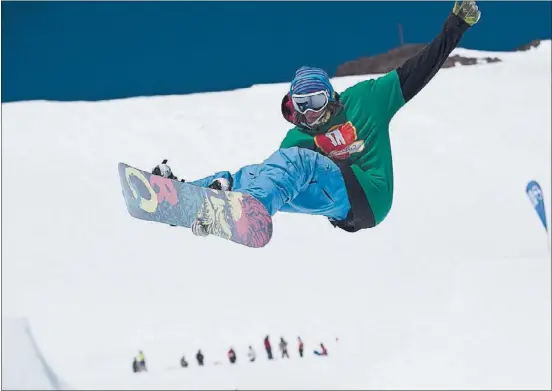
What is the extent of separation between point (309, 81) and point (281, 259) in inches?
889

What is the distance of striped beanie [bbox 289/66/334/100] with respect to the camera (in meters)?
4.71

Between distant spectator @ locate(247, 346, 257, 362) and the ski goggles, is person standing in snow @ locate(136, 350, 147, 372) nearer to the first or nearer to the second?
distant spectator @ locate(247, 346, 257, 362)

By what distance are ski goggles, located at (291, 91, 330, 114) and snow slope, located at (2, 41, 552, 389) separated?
11.8m

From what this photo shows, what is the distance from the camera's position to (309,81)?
4.71m

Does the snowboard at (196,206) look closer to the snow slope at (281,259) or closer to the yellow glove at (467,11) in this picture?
the yellow glove at (467,11)

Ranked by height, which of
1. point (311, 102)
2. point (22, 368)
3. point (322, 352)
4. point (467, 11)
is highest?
point (467, 11)

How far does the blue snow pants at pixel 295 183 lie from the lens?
464 cm

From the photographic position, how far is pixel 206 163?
30.4 metres

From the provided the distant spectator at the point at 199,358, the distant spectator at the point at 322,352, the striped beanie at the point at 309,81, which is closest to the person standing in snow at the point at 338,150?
the striped beanie at the point at 309,81

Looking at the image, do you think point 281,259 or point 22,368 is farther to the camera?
point 281,259

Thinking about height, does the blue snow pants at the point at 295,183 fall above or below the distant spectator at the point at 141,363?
above

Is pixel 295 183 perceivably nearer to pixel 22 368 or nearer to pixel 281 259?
pixel 22 368

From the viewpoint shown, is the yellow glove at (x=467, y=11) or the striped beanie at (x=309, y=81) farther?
the yellow glove at (x=467, y=11)

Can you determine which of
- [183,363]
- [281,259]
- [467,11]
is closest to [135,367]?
[183,363]
